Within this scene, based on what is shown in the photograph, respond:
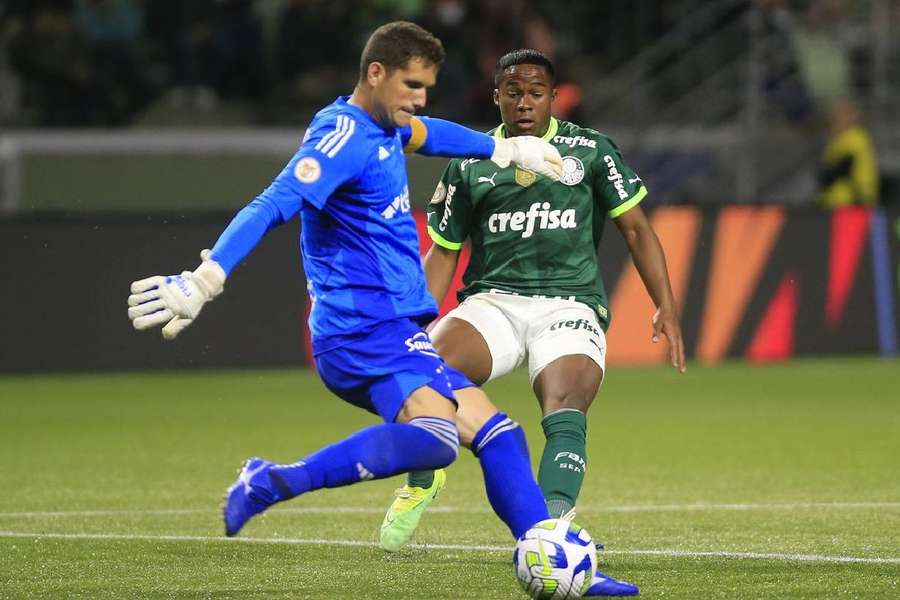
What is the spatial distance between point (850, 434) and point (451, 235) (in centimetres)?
515

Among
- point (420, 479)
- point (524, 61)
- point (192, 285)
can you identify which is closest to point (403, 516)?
point (420, 479)

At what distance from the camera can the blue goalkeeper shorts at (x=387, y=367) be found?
226 inches

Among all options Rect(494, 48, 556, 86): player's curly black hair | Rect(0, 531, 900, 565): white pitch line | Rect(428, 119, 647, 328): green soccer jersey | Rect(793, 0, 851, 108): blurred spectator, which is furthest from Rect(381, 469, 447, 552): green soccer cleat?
Rect(793, 0, 851, 108): blurred spectator

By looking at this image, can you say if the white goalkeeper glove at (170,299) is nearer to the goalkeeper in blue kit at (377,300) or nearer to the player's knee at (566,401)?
the goalkeeper in blue kit at (377,300)

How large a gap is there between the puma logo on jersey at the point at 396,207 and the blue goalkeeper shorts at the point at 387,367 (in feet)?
1.12

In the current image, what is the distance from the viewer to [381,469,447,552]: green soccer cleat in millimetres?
6941

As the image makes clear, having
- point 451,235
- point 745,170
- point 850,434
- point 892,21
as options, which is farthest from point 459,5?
point 451,235

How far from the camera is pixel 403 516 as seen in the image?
698 cm

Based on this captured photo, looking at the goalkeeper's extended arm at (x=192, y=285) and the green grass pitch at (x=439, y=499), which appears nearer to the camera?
the goalkeeper's extended arm at (x=192, y=285)

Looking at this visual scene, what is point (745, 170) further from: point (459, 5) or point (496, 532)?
point (496, 532)

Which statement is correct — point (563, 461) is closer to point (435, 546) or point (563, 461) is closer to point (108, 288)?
point (435, 546)

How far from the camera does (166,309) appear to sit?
16.6ft

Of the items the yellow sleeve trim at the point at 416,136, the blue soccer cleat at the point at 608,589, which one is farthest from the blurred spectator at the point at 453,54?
the blue soccer cleat at the point at 608,589

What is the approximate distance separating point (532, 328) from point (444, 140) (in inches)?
49.2
